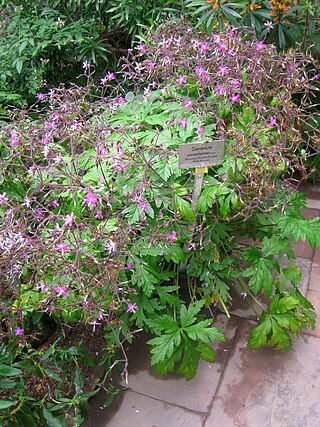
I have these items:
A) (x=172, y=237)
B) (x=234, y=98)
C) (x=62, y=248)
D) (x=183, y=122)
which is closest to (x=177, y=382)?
(x=172, y=237)

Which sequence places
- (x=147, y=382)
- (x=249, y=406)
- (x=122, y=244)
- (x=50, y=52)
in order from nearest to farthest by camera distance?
1. (x=122, y=244)
2. (x=249, y=406)
3. (x=147, y=382)
4. (x=50, y=52)

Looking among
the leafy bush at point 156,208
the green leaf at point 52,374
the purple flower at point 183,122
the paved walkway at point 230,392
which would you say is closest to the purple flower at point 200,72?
the leafy bush at point 156,208

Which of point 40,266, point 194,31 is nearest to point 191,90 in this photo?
point 194,31

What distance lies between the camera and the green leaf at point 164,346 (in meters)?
1.94

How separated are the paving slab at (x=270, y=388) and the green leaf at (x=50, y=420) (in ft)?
2.30

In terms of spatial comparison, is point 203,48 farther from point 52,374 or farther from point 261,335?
point 52,374

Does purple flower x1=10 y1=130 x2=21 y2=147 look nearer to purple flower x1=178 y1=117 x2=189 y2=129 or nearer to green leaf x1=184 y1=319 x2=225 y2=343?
purple flower x1=178 y1=117 x2=189 y2=129

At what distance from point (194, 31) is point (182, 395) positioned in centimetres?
206

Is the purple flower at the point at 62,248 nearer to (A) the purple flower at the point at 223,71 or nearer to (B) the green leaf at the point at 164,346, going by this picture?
(B) the green leaf at the point at 164,346

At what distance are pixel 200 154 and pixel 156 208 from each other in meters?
0.31

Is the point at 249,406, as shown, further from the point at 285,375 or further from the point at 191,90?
the point at 191,90

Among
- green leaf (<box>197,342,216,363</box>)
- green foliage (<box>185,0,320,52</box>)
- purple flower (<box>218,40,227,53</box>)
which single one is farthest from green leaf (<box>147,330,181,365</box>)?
green foliage (<box>185,0,320,52</box>)

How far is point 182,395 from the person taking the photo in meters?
2.18

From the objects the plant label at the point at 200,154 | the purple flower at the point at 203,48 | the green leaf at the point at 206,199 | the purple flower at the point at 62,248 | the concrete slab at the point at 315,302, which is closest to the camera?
the purple flower at the point at 62,248
